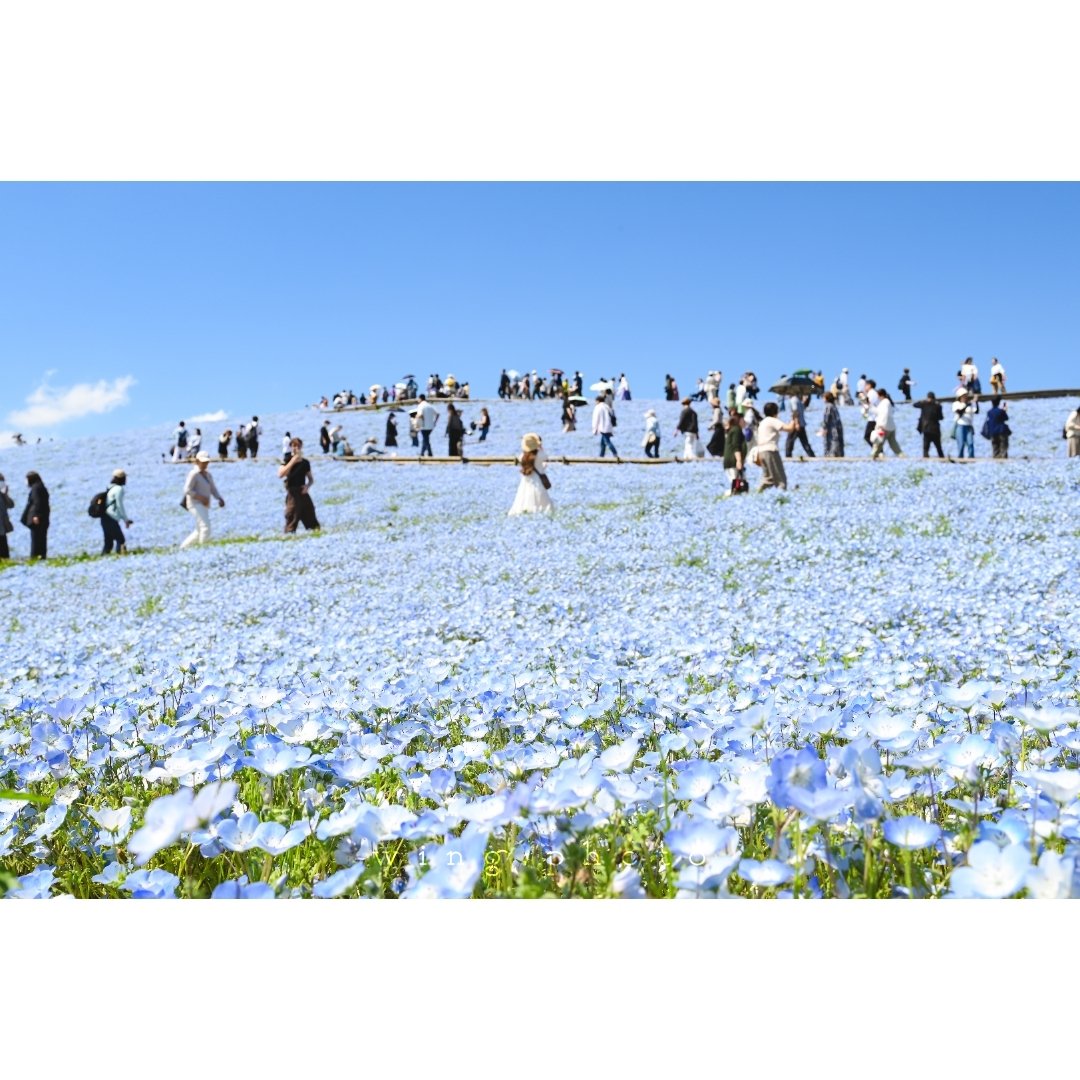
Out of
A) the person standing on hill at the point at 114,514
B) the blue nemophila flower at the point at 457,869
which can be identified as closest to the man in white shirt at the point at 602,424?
the person standing on hill at the point at 114,514

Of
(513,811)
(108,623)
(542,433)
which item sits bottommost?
(108,623)

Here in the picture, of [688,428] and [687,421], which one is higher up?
[687,421]

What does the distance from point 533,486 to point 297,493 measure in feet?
14.4

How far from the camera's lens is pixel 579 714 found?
Answer: 236 cm

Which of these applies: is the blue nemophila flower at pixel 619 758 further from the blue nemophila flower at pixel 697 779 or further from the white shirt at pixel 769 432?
the white shirt at pixel 769 432

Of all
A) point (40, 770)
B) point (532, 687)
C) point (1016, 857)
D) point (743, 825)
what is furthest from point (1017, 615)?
point (40, 770)

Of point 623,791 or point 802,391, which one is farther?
point 802,391

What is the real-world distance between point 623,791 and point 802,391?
4057cm

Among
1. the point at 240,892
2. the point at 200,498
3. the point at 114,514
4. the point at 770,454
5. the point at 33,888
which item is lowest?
the point at 33,888

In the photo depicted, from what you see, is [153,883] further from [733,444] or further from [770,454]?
[733,444]

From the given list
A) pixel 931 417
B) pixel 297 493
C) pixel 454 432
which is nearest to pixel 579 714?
pixel 297 493

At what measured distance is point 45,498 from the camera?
1636 centimetres

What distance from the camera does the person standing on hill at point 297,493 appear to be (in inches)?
607

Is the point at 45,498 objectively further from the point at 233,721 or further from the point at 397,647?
the point at 233,721
